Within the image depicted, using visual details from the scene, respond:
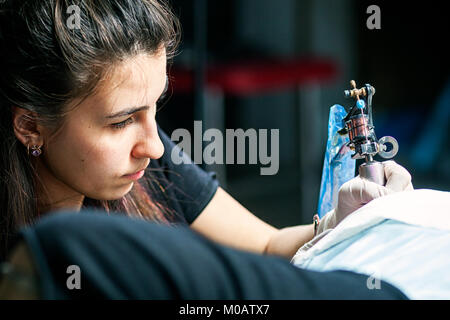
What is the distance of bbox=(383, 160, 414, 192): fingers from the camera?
762mm

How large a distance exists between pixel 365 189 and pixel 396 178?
2.2 inches

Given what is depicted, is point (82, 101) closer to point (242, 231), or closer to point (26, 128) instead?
point (26, 128)

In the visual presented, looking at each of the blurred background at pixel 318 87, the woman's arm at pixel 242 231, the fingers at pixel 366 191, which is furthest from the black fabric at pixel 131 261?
the blurred background at pixel 318 87

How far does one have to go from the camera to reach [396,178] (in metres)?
0.77

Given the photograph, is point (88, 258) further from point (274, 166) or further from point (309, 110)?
point (309, 110)

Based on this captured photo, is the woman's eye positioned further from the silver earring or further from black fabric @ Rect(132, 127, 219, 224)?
black fabric @ Rect(132, 127, 219, 224)

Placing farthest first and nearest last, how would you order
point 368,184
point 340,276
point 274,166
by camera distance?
1. point 274,166
2. point 368,184
3. point 340,276

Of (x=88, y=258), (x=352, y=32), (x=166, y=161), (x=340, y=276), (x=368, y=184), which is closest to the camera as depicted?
(x=88, y=258)

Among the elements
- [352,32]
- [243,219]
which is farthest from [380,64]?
[243,219]

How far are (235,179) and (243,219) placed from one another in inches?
78.6

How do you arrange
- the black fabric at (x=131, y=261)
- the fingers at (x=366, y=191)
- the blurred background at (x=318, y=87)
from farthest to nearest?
the blurred background at (x=318, y=87)
the fingers at (x=366, y=191)
the black fabric at (x=131, y=261)

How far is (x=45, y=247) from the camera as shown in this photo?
432mm

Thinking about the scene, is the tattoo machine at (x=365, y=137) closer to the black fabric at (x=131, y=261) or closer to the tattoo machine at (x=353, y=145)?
the tattoo machine at (x=353, y=145)

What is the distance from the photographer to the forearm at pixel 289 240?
985 millimetres
